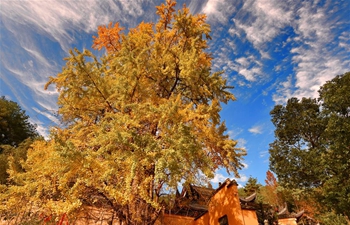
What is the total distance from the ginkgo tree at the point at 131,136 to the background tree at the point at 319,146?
9754 mm

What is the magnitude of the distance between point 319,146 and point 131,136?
51.3 feet

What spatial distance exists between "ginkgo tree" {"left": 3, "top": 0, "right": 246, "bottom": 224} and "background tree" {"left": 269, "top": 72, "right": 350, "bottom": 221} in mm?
9754

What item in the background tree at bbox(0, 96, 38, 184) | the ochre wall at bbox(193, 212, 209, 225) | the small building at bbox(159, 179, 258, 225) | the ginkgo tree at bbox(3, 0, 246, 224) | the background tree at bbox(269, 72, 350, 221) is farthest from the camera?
the background tree at bbox(0, 96, 38, 184)

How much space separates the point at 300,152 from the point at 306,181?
7.83ft

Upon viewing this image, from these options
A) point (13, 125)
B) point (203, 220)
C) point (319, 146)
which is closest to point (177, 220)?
point (203, 220)

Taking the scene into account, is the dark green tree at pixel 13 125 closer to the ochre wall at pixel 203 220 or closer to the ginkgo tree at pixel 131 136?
the ginkgo tree at pixel 131 136

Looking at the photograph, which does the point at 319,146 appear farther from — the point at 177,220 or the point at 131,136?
the point at 131,136

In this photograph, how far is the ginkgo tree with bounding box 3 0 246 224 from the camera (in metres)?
4.41

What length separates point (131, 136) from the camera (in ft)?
15.1

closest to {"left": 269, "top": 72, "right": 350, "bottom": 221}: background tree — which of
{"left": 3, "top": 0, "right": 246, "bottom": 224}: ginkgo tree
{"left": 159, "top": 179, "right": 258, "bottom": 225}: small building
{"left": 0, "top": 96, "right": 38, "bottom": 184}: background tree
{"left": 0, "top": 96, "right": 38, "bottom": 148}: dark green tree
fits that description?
{"left": 159, "top": 179, "right": 258, "bottom": 225}: small building

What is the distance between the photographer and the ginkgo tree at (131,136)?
4.41 m

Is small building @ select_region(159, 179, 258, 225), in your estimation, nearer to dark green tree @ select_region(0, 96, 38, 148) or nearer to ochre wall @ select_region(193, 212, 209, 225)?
ochre wall @ select_region(193, 212, 209, 225)

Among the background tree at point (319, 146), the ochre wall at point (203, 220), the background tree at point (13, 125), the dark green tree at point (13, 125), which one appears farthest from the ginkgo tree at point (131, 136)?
the dark green tree at point (13, 125)

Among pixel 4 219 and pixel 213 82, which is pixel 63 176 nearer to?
pixel 213 82
